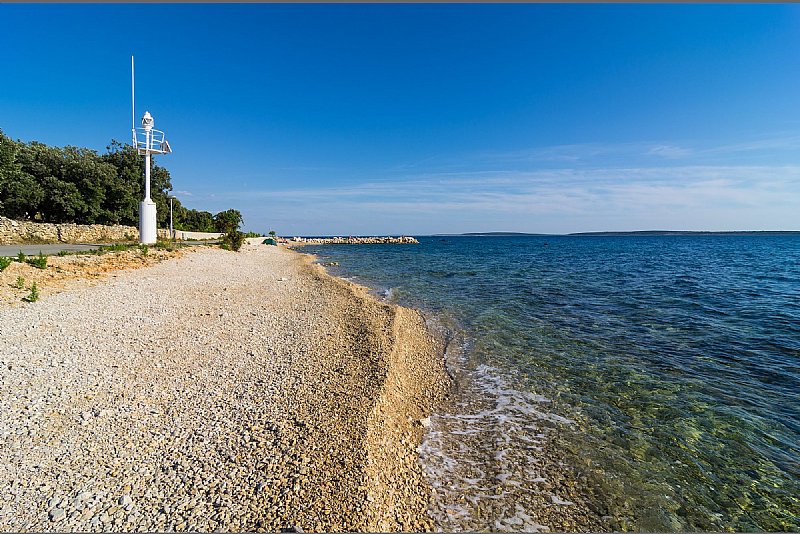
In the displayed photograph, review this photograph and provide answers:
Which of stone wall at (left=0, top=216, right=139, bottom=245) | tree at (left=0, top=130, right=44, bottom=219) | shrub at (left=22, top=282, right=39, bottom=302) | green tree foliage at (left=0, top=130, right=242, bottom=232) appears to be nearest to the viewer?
shrub at (left=22, top=282, right=39, bottom=302)

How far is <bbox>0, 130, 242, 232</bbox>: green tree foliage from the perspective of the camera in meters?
31.0

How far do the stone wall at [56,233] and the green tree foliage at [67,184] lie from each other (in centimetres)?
269

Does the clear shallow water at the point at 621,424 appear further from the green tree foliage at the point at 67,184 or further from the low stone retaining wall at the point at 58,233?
the green tree foliage at the point at 67,184

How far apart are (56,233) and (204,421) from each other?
35.9m

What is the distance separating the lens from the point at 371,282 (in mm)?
26594

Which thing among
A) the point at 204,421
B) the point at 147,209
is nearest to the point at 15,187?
the point at 147,209

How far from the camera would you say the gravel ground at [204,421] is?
13.5ft

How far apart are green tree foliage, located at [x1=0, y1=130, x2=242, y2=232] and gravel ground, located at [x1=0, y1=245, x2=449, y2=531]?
29.5m

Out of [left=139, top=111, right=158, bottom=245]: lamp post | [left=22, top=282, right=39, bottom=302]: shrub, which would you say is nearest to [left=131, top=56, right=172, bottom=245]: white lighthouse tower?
[left=139, top=111, right=158, bottom=245]: lamp post

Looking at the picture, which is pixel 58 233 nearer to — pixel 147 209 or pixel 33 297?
pixel 147 209

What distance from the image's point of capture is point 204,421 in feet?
19.1

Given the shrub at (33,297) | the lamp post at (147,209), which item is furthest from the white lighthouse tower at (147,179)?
the shrub at (33,297)

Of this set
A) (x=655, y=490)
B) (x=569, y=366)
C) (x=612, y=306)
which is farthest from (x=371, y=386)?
(x=612, y=306)

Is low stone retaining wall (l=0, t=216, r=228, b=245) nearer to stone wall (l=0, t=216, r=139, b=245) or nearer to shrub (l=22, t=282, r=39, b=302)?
stone wall (l=0, t=216, r=139, b=245)
